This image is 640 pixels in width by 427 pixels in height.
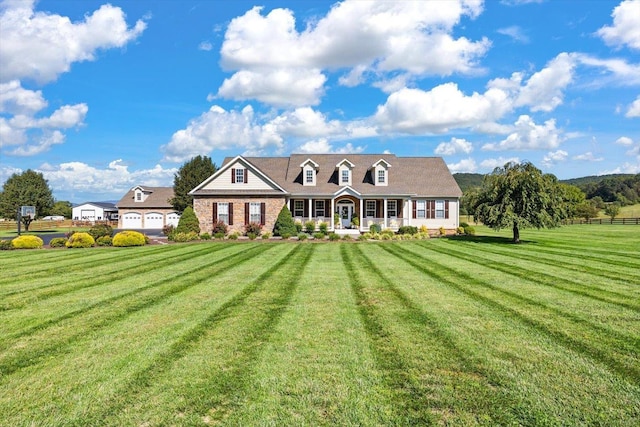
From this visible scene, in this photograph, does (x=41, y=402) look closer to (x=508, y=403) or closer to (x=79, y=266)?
(x=508, y=403)

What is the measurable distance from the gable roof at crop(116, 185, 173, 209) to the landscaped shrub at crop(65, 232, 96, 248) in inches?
1102

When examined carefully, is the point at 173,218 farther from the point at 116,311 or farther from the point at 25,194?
the point at 116,311

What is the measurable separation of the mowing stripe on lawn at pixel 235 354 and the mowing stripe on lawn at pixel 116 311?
5.38 ft

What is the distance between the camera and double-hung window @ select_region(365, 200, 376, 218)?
3284cm

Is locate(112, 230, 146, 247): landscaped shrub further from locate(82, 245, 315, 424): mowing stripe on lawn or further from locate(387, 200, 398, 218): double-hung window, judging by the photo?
locate(387, 200, 398, 218): double-hung window

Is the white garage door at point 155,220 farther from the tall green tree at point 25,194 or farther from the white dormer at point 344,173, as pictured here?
the white dormer at point 344,173

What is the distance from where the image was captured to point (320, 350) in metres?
5.49

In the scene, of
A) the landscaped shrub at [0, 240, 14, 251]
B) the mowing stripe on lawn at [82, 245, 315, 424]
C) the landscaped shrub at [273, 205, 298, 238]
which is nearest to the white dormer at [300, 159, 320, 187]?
the landscaped shrub at [273, 205, 298, 238]

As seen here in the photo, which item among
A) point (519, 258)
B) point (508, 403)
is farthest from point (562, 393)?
point (519, 258)

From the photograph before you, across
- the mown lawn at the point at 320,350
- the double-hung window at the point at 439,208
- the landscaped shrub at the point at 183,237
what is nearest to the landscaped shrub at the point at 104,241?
A: the landscaped shrub at the point at 183,237

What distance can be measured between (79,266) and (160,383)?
11277 millimetres

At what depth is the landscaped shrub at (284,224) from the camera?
89.8 feet

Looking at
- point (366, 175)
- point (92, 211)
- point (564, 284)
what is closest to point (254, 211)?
point (366, 175)

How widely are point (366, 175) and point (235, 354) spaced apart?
29708 millimetres
